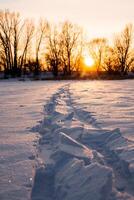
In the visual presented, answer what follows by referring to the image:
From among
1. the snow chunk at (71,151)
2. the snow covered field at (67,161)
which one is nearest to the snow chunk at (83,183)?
the snow covered field at (67,161)

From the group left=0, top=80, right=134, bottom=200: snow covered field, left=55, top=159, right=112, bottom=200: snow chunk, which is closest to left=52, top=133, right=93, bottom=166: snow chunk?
left=0, top=80, right=134, bottom=200: snow covered field

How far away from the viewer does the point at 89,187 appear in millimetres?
2572

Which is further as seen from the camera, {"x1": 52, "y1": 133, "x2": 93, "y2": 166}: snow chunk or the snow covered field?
{"x1": 52, "y1": 133, "x2": 93, "y2": 166}: snow chunk

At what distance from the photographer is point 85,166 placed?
301 centimetres

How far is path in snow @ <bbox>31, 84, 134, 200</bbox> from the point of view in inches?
101

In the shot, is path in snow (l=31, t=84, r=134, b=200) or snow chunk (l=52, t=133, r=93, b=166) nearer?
path in snow (l=31, t=84, r=134, b=200)

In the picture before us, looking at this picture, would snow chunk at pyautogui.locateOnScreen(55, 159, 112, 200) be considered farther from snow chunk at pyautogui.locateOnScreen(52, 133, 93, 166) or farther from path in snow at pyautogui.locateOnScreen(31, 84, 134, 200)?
snow chunk at pyautogui.locateOnScreen(52, 133, 93, 166)

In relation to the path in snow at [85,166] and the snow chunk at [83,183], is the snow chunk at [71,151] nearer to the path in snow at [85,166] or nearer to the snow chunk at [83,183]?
the path in snow at [85,166]

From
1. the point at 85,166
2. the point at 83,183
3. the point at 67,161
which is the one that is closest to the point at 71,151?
the point at 67,161

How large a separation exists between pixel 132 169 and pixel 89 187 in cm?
53

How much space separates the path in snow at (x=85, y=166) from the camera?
2.56 metres

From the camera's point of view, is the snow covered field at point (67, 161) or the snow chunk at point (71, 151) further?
the snow chunk at point (71, 151)

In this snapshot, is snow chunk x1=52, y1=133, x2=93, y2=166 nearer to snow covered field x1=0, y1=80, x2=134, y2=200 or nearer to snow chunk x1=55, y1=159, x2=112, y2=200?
snow covered field x1=0, y1=80, x2=134, y2=200

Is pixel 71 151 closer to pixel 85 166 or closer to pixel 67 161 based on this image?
pixel 67 161
